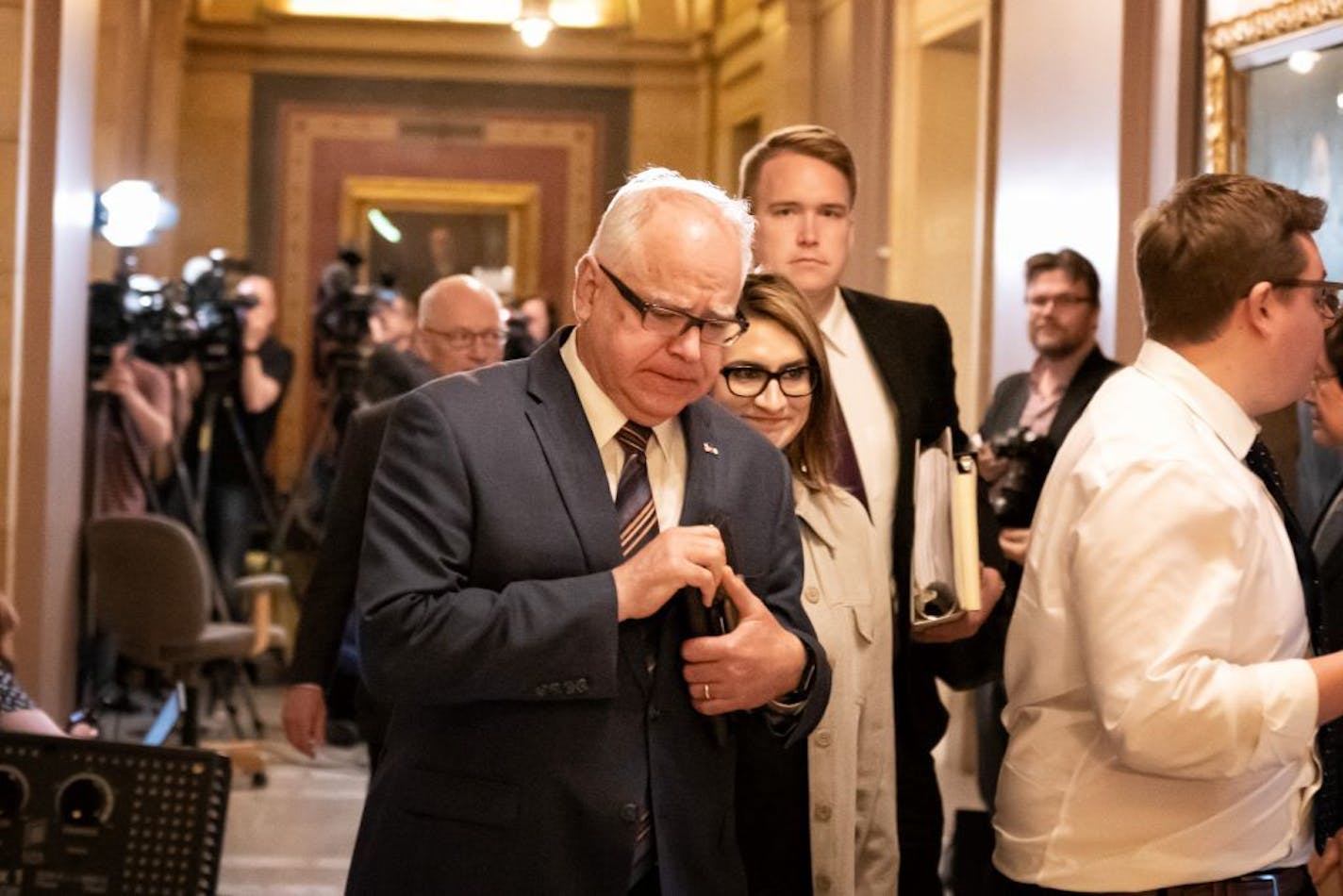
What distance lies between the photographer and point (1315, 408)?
12.2 feet

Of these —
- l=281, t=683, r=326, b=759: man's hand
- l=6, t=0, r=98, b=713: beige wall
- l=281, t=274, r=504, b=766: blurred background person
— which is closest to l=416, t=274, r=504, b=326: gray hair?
l=281, t=274, r=504, b=766: blurred background person

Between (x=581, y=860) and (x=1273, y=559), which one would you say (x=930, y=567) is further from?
(x=581, y=860)

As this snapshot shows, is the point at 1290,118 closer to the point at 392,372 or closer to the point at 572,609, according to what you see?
the point at 392,372

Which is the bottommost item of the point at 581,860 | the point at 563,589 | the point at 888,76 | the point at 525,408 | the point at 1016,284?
the point at 581,860

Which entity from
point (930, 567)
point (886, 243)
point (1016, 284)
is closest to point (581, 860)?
point (930, 567)

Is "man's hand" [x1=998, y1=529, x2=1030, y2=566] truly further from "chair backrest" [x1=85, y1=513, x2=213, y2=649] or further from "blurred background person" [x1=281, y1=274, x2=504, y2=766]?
"chair backrest" [x1=85, y1=513, x2=213, y2=649]

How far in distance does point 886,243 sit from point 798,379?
676cm

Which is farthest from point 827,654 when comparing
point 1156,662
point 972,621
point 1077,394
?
point 1077,394

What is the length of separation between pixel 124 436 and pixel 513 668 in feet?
22.0

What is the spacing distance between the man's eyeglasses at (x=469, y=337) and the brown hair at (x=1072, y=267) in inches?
69.7

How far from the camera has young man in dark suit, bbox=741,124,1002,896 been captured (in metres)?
3.36

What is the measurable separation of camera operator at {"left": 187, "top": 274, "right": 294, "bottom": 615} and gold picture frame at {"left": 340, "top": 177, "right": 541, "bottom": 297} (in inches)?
229

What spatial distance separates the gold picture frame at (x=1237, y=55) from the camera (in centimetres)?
Answer: 533

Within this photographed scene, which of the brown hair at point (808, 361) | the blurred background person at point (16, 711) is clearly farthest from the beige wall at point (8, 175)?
the brown hair at point (808, 361)
